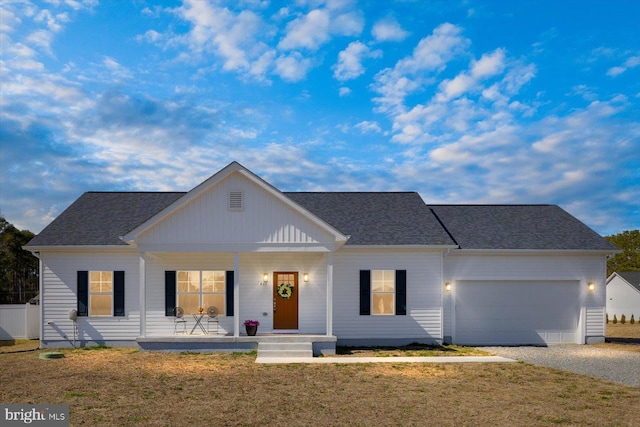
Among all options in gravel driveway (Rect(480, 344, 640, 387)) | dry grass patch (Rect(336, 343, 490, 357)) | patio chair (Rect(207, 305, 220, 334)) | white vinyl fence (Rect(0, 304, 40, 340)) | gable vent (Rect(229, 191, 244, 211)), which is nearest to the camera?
gravel driveway (Rect(480, 344, 640, 387))

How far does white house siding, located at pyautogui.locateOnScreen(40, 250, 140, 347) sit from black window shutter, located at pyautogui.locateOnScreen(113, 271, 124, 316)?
5.6 inches

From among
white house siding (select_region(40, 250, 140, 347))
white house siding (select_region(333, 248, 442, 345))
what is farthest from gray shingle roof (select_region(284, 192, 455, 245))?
white house siding (select_region(40, 250, 140, 347))

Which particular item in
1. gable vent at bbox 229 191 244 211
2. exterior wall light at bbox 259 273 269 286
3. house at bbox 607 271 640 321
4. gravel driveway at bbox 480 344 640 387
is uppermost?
gable vent at bbox 229 191 244 211

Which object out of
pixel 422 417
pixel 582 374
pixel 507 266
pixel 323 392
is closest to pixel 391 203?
pixel 507 266

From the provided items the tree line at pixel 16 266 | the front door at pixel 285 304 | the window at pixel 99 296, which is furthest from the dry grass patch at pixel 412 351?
the tree line at pixel 16 266

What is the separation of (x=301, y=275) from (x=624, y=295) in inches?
1384

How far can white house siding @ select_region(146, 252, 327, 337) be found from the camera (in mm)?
17156

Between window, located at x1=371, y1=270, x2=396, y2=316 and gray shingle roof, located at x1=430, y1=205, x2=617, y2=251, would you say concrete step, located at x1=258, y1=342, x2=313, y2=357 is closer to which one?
window, located at x1=371, y1=270, x2=396, y2=316

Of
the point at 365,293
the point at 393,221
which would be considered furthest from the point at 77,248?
the point at 393,221

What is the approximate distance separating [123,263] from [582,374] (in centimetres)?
1435

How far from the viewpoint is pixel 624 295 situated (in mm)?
41156

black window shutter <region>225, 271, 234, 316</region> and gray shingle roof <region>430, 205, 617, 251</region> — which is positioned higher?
gray shingle roof <region>430, 205, 617, 251</region>

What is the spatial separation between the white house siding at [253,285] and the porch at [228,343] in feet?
4.82

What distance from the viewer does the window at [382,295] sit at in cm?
1733
